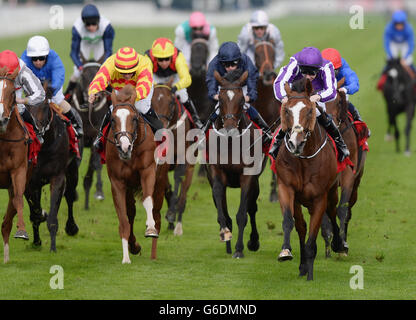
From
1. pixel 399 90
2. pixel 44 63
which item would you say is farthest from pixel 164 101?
pixel 399 90

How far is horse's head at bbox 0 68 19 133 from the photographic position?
10.1 meters

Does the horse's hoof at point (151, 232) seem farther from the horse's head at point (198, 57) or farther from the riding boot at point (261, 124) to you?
the horse's head at point (198, 57)

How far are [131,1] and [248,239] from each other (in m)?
56.1

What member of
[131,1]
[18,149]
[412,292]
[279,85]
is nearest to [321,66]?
[279,85]

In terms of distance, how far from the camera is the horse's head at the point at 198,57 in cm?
1581

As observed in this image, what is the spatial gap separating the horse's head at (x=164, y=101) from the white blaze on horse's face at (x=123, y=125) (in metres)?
2.31

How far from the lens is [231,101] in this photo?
11008 millimetres

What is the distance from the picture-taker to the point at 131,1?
2650 inches

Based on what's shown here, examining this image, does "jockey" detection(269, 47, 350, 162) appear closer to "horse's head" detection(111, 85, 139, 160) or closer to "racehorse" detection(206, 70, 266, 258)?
"racehorse" detection(206, 70, 266, 258)

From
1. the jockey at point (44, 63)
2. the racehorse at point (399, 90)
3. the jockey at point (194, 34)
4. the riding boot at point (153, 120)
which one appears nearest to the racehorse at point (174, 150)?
the riding boot at point (153, 120)

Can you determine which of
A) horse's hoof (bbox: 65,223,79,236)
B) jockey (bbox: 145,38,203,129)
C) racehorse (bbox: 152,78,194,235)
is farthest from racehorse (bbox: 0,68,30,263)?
jockey (bbox: 145,38,203,129)

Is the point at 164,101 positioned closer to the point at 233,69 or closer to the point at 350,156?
the point at 233,69

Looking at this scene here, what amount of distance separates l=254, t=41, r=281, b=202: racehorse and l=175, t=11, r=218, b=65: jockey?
1083mm

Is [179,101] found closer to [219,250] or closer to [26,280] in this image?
[219,250]
